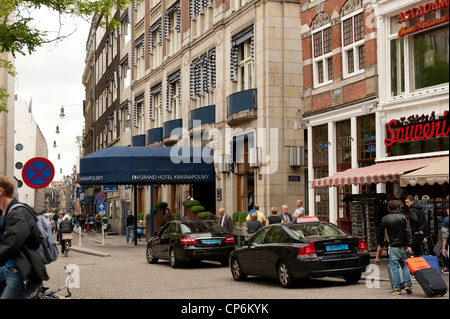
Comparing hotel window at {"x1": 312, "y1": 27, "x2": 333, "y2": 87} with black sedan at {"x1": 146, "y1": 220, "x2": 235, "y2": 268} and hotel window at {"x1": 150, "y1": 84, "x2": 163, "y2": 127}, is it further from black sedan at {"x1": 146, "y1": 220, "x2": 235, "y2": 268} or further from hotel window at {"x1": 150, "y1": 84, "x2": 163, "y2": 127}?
hotel window at {"x1": 150, "y1": 84, "x2": 163, "y2": 127}

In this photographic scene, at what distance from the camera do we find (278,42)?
28.7 metres

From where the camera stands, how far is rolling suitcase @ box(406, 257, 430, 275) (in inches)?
489

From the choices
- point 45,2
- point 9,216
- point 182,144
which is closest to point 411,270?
point 9,216

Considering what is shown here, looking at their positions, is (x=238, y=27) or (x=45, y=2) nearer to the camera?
(x=45, y=2)

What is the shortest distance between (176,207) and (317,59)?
18351mm

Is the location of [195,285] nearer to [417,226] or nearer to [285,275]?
[285,275]

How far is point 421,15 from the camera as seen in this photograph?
19641 mm

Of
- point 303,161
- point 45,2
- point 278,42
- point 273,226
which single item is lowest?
point 273,226

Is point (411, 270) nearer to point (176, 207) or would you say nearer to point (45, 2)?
point (45, 2)

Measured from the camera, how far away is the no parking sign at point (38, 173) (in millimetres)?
14828

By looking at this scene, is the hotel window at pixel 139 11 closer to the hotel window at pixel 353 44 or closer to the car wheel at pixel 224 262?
the hotel window at pixel 353 44

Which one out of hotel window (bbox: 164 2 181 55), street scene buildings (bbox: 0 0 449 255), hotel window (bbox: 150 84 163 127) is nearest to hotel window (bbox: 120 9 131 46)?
street scene buildings (bbox: 0 0 449 255)

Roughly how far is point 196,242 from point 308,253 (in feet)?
21.6

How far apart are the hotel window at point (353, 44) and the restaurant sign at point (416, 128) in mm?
2881
